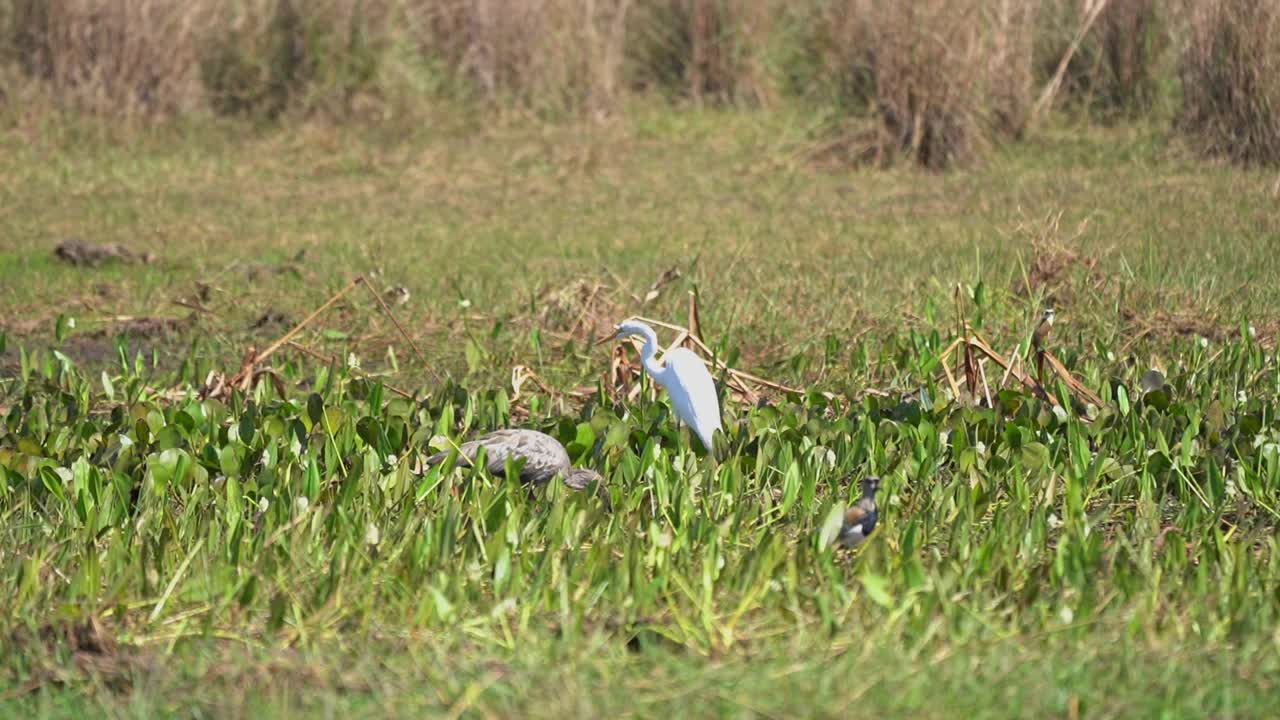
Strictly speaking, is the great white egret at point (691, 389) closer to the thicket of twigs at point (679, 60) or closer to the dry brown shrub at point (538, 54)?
the thicket of twigs at point (679, 60)

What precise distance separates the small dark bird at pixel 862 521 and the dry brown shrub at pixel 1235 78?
6.66m

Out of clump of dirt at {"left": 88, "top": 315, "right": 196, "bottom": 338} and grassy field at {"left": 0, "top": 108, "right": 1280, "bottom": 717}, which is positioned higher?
grassy field at {"left": 0, "top": 108, "right": 1280, "bottom": 717}

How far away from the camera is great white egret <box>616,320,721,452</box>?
14.6 ft

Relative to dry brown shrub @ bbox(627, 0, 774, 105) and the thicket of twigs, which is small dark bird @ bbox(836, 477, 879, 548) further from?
dry brown shrub @ bbox(627, 0, 774, 105)

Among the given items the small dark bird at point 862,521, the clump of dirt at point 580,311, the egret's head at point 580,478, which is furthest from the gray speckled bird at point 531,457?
the clump of dirt at point 580,311

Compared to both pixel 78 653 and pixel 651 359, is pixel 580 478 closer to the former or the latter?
pixel 651 359

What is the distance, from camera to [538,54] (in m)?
12.8

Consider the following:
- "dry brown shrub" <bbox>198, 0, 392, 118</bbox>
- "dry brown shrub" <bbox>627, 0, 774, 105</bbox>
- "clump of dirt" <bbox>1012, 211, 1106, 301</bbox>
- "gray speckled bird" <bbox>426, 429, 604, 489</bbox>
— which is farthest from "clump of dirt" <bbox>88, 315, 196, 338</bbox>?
"dry brown shrub" <bbox>627, 0, 774, 105</bbox>

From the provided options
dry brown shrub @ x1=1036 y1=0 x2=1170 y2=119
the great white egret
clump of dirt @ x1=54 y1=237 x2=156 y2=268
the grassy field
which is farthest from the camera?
dry brown shrub @ x1=1036 y1=0 x2=1170 y2=119

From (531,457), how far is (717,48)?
947 cm

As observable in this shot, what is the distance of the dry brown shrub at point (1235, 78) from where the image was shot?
9688 millimetres

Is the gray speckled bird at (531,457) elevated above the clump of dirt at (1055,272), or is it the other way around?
the gray speckled bird at (531,457)

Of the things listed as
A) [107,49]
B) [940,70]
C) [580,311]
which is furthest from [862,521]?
[107,49]

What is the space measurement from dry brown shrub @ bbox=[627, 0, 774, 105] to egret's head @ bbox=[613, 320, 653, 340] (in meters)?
8.62
